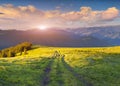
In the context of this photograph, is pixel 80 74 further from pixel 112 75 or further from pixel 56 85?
pixel 56 85

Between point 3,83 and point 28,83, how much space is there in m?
5.23

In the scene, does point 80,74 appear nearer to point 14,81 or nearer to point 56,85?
point 56,85

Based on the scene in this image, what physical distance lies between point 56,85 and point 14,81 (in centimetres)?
924

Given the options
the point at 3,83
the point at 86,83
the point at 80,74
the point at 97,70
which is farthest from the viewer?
the point at 97,70

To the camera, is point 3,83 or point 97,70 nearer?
point 3,83

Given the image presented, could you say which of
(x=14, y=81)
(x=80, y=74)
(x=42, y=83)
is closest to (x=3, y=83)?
(x=14, y=81)

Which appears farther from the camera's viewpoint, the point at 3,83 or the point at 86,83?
Result: the point at 86,83

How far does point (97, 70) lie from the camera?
75.1m

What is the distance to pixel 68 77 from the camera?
60469 millimetres

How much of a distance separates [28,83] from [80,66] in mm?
30632

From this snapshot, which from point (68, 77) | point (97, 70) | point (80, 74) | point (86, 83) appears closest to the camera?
point (86, 83)

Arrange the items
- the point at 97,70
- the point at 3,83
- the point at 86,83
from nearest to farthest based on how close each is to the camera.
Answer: the point at 3,83 → the point at 86,83 → the point at 97,70

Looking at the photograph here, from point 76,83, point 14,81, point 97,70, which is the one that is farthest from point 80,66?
point 14,81

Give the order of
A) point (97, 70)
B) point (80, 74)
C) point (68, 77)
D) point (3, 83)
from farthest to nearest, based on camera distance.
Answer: point (97, 70) → point (80, 74) → point (68, 77) → point (3, 83)
